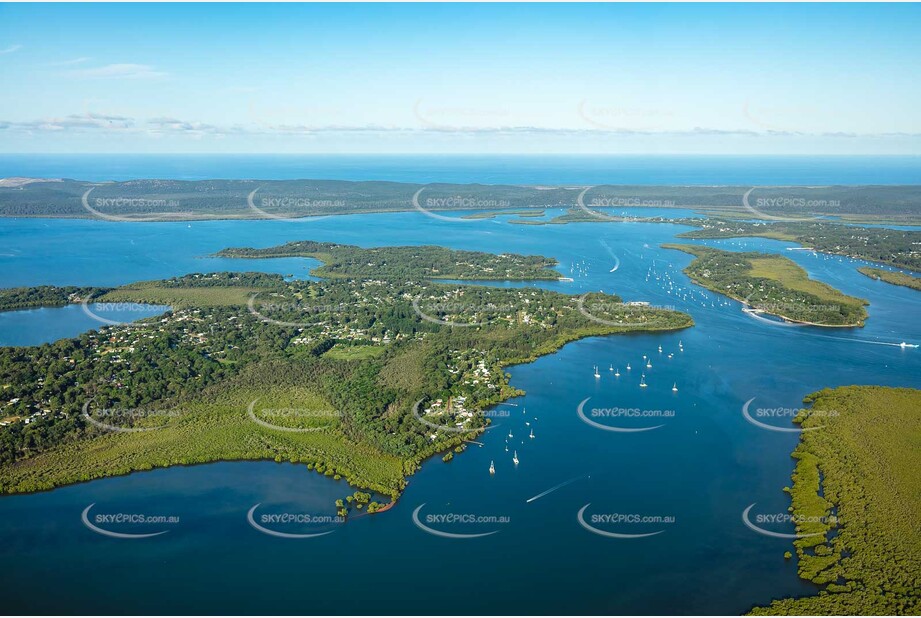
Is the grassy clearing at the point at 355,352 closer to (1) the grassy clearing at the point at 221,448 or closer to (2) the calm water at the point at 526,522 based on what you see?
(1) the grassy clearing at the point at 221,448

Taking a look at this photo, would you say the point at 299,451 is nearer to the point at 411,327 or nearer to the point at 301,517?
the point at 301,517

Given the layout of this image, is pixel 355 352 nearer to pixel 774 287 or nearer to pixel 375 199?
pixel 774 287

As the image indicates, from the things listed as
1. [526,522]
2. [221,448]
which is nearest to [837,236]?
[526,522]

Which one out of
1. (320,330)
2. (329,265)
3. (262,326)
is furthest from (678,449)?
(329,265)

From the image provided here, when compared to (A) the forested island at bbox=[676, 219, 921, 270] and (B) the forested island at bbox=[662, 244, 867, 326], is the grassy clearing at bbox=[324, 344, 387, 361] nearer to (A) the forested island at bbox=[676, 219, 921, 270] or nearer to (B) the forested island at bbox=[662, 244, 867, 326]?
(B) the forested island at bbox=[662, 244, 867, 326]

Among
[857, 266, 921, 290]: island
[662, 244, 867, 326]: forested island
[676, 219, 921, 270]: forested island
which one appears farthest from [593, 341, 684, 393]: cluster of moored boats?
[676, 219, 921, 270]: forested island
